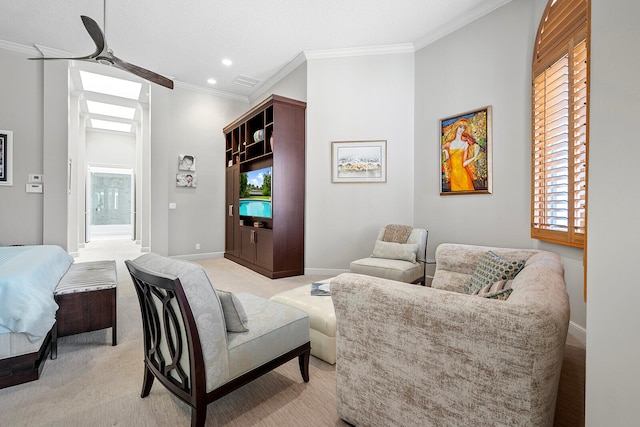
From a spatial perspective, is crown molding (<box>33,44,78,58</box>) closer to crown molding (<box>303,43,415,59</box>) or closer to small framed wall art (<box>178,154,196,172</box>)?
small framed wall art (<box>178,154,196,172</box>)

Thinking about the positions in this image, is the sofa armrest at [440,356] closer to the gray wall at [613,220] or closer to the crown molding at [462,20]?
the gray wall at [613,220]

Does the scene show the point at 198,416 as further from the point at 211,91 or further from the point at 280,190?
the point at 211,91

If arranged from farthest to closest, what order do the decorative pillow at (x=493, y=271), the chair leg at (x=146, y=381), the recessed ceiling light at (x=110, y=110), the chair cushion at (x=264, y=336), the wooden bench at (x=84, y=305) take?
the recessed ceiling light at (x=110, y=110), the wooden bench at (x=84, y=305), the decorative pillow at (x=493, y=271), the chair leg at (x=146, y=381), the chair cushion at (x=264, y=336)

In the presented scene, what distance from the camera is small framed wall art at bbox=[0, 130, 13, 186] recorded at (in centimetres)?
417

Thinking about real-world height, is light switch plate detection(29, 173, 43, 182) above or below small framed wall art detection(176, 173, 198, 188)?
below

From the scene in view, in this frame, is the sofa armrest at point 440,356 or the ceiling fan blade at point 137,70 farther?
the ceiling fan blade at point 137,70

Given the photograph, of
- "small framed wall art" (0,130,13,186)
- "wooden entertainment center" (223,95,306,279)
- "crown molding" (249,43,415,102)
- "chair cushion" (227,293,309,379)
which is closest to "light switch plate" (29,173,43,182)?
"small framed wall art" (0,130,13,186)

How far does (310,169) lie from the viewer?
4613mm

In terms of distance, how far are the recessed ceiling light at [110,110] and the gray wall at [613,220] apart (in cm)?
776

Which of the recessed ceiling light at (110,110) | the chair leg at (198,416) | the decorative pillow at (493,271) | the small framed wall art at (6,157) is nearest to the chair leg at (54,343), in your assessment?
the chair leg at (198,416)

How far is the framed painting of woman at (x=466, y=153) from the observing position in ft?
11.3

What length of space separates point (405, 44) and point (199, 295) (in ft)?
14.4

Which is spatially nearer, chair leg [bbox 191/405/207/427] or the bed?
chair leg [bbox 191/405/207/427]

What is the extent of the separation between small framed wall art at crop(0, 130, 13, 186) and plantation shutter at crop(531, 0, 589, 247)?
6.54 m
